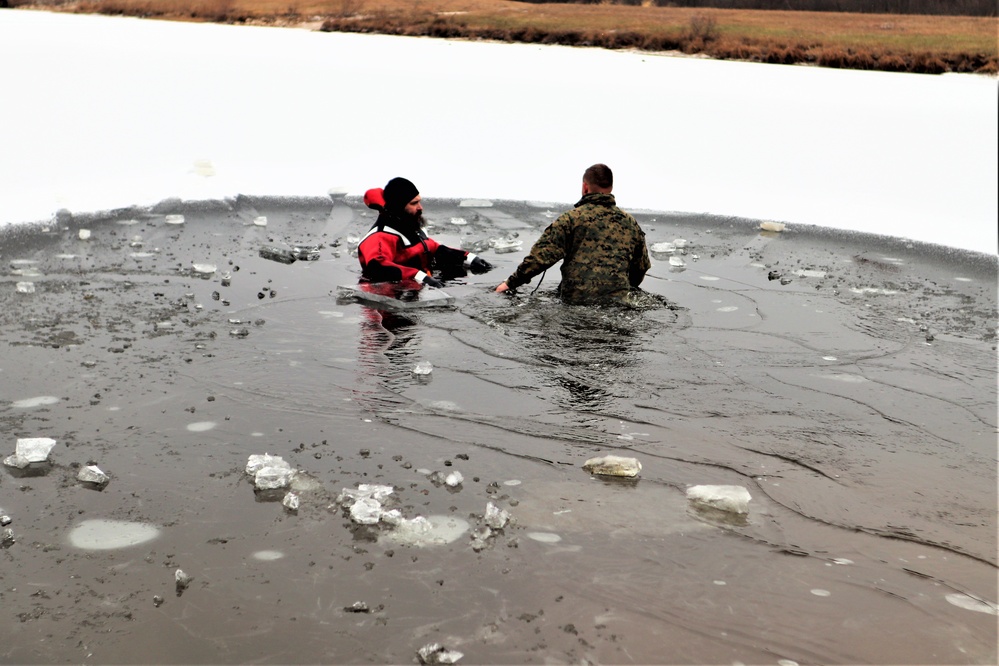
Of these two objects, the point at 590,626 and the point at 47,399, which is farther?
the point at 47,399

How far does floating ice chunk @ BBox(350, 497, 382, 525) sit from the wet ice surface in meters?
0.03

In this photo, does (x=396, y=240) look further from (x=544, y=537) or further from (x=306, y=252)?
(x=544, y=537)

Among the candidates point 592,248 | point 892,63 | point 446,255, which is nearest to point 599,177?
point 592,248

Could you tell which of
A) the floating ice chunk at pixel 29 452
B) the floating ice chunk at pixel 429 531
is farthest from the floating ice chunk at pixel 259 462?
the floating ice chunk at pixel 29 452

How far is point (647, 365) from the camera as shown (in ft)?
20.3

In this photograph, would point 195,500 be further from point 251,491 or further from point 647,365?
point 647,365

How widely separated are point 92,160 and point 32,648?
37.6 ft

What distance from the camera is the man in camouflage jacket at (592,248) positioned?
7.21 metres

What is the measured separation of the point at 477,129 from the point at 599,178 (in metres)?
9.67

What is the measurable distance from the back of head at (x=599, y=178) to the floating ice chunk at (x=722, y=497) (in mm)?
3390

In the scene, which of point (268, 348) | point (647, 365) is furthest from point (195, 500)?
point (647, 365)

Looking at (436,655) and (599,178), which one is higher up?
(599,178)

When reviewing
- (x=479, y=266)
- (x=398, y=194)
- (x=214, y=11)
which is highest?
(x=214, y=11)

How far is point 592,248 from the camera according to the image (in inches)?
285
